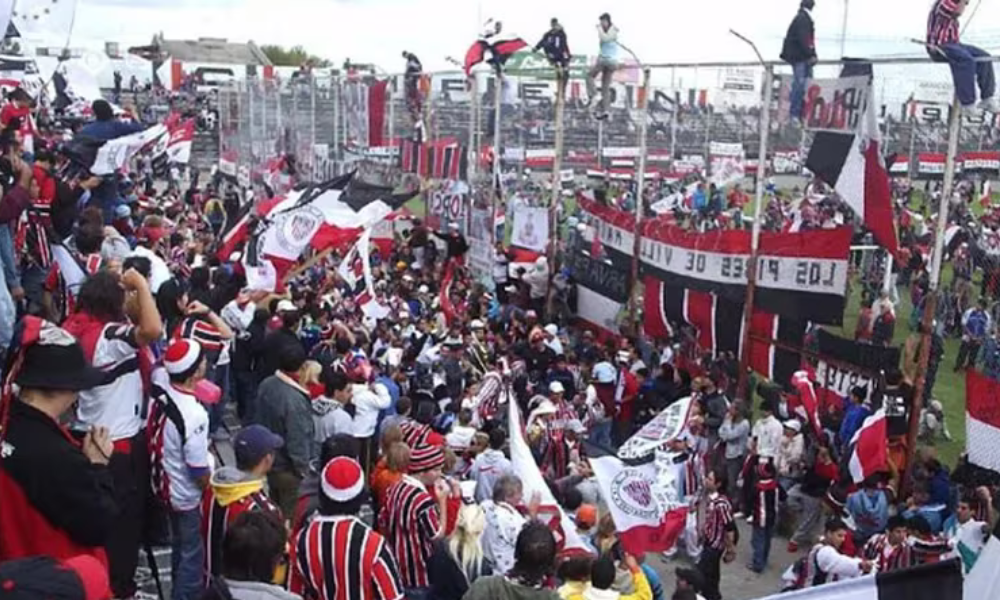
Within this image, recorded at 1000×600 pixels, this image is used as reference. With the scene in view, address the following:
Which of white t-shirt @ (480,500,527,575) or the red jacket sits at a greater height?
the red jacket

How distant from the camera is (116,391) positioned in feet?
18.9

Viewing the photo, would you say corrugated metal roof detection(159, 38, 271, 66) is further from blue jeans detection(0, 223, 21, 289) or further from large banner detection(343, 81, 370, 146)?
blue jeans detection(0, 223, 21, 289)

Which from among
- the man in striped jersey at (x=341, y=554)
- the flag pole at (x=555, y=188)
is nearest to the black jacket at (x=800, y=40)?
the flag pole at (x=555, y=188)

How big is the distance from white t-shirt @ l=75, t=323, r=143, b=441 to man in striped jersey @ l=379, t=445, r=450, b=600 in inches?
61.3

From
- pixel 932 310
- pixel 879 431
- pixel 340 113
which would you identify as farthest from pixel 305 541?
pixel 340 113

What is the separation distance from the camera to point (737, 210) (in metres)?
31.5

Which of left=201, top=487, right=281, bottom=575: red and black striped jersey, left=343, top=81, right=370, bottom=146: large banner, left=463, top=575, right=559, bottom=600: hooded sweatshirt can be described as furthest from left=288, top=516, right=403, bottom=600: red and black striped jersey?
left=343, top=81, right=370, bottom=146: large banner

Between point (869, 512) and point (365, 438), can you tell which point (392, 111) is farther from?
point (869, 512)

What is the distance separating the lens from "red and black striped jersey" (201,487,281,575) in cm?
520

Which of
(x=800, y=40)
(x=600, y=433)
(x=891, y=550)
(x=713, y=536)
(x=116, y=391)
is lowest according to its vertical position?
(x=600, y=433)

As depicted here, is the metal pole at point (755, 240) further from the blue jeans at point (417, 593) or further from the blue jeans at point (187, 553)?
the blue jeans at point (187, 553)

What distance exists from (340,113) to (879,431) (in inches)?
774

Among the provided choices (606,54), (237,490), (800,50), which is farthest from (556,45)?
(237,490)

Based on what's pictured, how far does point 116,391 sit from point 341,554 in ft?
5.39
